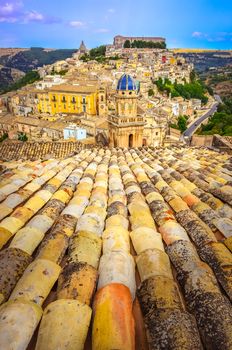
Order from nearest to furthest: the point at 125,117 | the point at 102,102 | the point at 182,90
→ 1. the point at 125,117
2. the point at 102,102
3. the point at 182,90

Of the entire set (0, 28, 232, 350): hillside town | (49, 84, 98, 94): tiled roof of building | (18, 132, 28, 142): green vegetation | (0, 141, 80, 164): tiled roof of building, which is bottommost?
(18, 132, 28, 142): green vegetation

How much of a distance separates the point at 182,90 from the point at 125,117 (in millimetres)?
60607

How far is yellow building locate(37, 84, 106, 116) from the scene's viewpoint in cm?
4869

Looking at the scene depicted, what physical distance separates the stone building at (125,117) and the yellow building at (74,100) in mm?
26774

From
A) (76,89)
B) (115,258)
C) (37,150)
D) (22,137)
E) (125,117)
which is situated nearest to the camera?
(115,258)

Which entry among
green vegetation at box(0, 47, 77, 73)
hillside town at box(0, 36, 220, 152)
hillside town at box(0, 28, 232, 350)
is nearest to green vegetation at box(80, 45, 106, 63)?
hillside town at box(0, 36, 220, 152)

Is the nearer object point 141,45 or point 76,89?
point 76,89

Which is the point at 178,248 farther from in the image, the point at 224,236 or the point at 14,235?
the point at 14,235

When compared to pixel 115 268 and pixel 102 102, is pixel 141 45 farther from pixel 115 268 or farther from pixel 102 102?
pixel 115 268

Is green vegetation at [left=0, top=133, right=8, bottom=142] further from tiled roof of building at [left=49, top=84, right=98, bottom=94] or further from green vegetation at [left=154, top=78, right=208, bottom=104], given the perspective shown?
green vegetation at [left=154, top=78, right=208, bottom=104]

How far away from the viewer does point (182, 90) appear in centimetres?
7688

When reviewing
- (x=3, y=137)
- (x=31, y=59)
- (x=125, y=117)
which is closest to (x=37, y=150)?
(x=125, y=117)

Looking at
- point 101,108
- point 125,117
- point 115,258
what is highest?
point 115,258

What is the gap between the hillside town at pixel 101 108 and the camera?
22188mm
